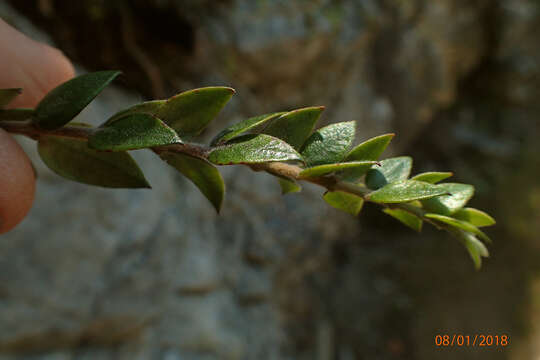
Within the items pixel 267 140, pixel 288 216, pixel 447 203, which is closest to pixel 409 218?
pixel 447 203

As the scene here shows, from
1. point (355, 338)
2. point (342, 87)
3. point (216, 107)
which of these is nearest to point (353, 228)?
point (355, 338)

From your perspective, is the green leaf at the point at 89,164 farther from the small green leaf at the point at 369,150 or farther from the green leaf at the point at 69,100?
the small green leaf at the point at 369,150

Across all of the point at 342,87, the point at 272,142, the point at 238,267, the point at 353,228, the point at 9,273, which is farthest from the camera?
the point at 353,228

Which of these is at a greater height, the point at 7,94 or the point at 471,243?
the point at 7,94

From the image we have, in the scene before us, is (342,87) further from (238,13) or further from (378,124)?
(238,13)

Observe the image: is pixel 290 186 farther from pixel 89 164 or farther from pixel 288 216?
pixel 288 216

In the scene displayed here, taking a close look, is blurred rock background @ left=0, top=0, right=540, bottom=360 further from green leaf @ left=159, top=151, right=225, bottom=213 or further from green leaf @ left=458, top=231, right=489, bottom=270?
green leaf @ left=458, top=231, right=489, bottom=270

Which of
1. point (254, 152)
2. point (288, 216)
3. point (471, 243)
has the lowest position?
point (288, 216)

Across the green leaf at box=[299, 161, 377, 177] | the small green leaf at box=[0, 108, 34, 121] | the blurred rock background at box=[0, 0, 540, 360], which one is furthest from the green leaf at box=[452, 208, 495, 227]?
the blurred rock background at box=[0, 0, 540, 360]
